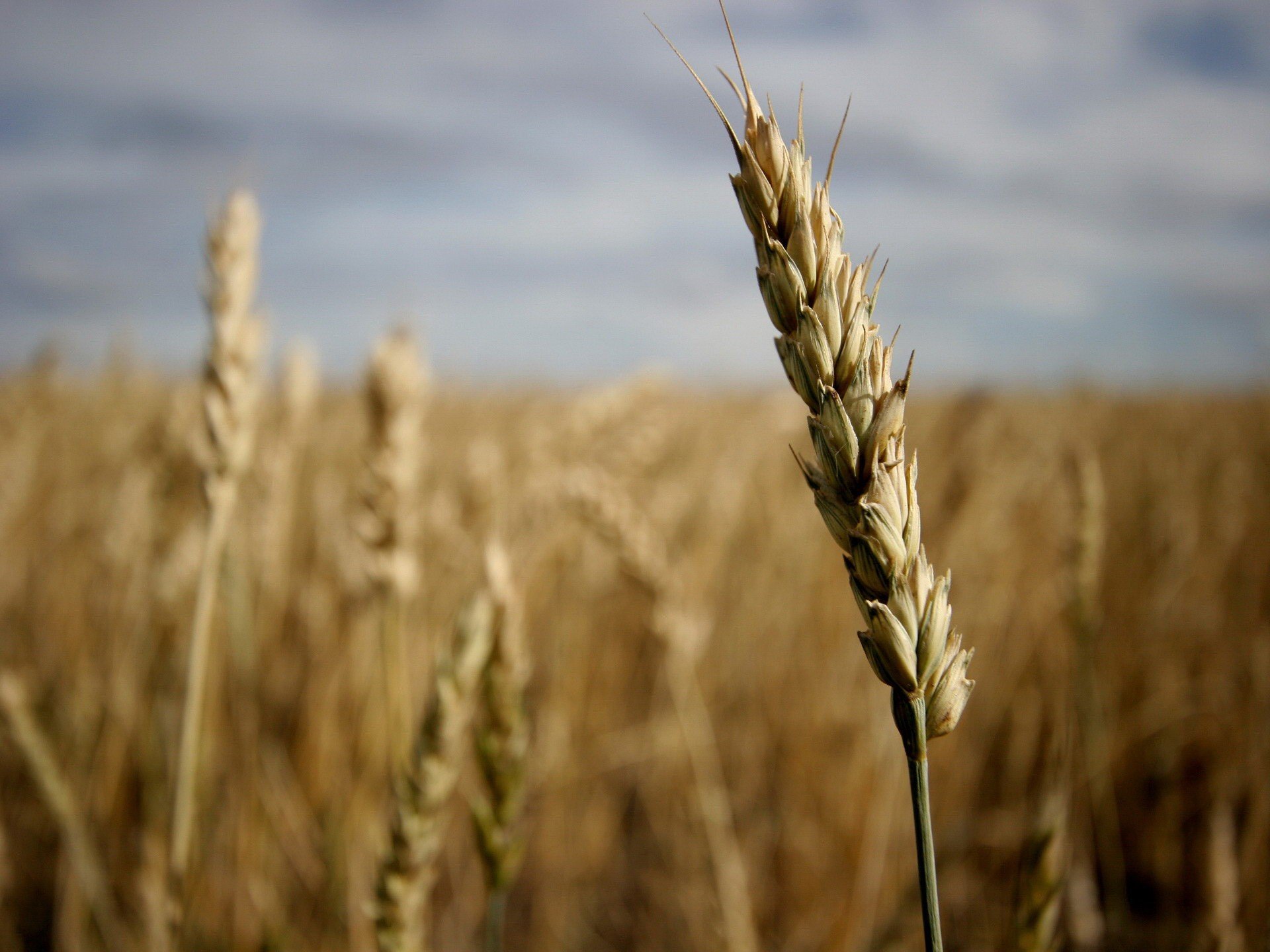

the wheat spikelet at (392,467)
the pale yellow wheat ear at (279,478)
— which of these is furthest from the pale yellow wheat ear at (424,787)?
the pale yellow wheat ear at (279,478)

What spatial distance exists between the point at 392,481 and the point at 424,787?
0.53 metres

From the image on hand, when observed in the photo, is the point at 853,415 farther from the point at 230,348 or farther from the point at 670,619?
the point at 670,619

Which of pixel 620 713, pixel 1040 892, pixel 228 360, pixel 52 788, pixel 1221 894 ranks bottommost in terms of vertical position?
pixel 620 713

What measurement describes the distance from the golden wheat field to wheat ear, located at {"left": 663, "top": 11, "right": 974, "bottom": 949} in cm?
75

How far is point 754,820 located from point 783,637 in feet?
2.07

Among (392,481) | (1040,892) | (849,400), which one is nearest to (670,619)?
(392,481)

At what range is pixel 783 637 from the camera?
239 cm

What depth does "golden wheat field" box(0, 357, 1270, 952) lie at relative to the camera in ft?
4.66

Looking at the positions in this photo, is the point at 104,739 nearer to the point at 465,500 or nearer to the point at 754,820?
the point at 465,500

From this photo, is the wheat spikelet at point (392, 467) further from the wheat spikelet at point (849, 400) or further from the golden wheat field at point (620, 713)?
the wheat spikelet at point (849, 400)

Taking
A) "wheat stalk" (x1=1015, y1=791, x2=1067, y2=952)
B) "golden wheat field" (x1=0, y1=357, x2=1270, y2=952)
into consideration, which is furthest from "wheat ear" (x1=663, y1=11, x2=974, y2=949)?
"golden wheat field" (x1=0, y1=357, x2=1270, y2=952)

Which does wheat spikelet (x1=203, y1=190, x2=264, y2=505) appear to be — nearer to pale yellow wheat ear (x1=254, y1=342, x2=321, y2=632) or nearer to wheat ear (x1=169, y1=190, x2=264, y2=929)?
wheat ear (x1=169, y1=190, x2=264, y2=929)

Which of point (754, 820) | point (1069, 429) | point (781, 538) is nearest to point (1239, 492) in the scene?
point (1069, 429)

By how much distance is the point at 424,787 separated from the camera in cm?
69
